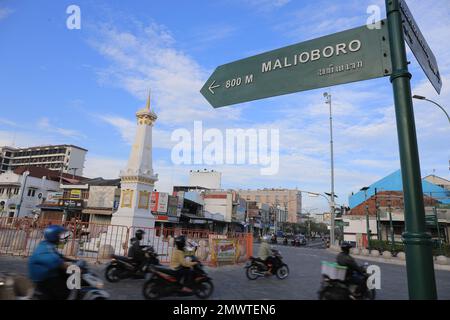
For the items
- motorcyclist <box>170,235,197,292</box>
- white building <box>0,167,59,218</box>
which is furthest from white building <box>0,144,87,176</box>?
motorcyclist <box>170,235,197,292</box>

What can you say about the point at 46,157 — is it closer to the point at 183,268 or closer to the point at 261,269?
the point at 261,269

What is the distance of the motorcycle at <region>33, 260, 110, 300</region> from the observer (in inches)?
146

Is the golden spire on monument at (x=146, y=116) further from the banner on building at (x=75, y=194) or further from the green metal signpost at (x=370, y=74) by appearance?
the banner on building at (x=75, y=194)

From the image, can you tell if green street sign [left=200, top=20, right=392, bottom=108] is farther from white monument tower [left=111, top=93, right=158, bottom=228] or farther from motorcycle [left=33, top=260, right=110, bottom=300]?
white monument tower [left=111, top=93, right=158, bottom=228]

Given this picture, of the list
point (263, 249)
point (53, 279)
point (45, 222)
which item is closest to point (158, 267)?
point (53, 279)

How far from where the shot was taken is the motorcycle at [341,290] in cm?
357

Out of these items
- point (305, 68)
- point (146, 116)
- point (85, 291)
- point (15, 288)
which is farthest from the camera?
point (146, 116)

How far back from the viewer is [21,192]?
38625mm

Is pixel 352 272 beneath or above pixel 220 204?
beneath

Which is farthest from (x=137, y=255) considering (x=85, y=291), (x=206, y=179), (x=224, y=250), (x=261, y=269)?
(x=206, y=179)

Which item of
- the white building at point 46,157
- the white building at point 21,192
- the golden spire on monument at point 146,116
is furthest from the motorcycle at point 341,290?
the white building at point 46,157

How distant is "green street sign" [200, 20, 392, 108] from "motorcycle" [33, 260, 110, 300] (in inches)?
122

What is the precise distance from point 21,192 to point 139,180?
33.3 m
